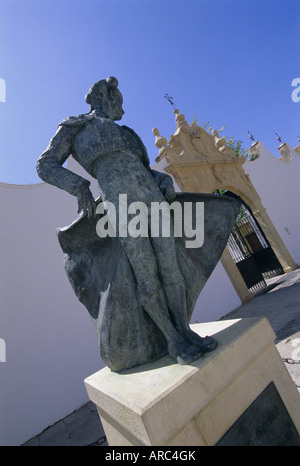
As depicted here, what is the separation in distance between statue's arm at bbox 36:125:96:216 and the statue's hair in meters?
0.36

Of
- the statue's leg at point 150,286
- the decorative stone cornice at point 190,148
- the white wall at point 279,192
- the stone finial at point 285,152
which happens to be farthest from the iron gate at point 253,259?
the statue's leg at point 150,286

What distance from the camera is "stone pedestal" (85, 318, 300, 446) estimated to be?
42.2 inches

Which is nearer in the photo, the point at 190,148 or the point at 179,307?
the point at 179,307

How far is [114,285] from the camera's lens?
1578mm

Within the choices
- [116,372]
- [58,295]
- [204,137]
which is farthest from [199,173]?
[116,372]

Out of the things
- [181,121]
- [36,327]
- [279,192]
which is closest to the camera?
[36,327]

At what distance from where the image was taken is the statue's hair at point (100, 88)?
6.18ft

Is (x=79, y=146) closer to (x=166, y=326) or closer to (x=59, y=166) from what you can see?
(x=59, y=166)

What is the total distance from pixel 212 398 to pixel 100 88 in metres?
2.12

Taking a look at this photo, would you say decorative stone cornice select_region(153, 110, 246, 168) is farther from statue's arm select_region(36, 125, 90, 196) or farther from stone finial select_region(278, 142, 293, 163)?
statue's arm select_region(36, 125, 90, 196)

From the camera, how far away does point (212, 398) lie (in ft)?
3.95

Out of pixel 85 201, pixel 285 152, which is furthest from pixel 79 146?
pixel 285 152

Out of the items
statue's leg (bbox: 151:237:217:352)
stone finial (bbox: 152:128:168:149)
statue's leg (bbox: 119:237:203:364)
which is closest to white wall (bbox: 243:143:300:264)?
stone finial (bbox: 152:128:168:149)

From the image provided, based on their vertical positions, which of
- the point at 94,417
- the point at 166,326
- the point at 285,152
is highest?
the point at 285,152
